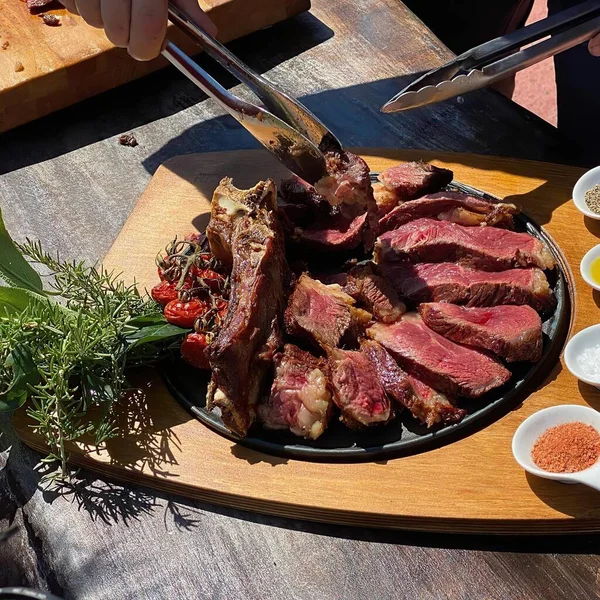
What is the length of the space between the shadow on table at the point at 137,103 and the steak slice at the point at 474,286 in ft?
7.63

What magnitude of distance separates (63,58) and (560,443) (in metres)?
3.71

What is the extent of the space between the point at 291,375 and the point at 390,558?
78cm

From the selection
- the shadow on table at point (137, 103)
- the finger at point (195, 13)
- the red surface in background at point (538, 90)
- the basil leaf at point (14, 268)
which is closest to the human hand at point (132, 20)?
the finger at point (195, 13)

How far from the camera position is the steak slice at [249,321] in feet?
9.07

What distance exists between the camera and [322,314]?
9.82 feet

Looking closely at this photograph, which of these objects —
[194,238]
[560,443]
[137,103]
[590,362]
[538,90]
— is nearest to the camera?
[560,443]

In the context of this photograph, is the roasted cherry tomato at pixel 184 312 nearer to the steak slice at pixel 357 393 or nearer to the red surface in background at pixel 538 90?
the steak slice at pixel 357 393

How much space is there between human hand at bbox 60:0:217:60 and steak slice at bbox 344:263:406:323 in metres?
1.41

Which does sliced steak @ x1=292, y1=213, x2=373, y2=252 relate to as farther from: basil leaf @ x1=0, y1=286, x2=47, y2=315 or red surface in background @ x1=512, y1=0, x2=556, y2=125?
red surface in background @ x1=512, y1=0, x2=556, y2=125

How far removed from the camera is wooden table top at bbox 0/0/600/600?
8.50 ft

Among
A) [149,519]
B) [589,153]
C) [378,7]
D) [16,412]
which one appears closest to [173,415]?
[149,519]

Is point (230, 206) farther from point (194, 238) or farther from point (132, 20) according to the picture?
point (132, 20)

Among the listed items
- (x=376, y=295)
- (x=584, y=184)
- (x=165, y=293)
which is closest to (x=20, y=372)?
(x=165, y=293)

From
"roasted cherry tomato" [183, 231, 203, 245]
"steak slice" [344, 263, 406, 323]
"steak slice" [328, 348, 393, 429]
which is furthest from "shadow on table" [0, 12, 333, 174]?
"steak slice" [328, 348, 393, 429]
